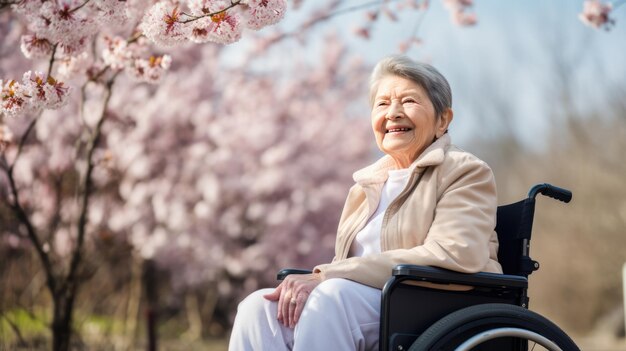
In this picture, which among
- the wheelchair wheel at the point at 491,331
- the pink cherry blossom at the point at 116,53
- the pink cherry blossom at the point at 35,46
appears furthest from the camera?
the pink cherry blossom at the point at 116,53

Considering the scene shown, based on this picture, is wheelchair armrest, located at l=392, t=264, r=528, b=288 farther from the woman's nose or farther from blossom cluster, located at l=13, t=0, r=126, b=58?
blossom cluster, located at l=13, t=0, r=126, b=58

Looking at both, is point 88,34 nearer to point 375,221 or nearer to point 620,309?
point 375,221

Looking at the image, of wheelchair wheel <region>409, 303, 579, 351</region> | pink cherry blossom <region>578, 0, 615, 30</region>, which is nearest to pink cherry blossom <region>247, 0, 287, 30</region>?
wheelchair wheel <region>409, 303, 579, 351</region>

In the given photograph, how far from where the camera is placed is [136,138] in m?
9.34

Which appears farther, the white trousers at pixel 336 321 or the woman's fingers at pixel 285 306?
the woman's fingers at pixel 285 306

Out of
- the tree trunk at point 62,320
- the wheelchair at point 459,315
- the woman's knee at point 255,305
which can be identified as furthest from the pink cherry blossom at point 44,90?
the tree trunk at point 62,320

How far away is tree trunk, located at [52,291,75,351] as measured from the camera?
4727 mm

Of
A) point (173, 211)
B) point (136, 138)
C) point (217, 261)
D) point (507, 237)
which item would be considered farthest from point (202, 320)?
point (507, 237)

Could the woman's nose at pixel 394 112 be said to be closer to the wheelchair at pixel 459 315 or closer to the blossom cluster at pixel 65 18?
the wheelchair at pixel 459 315

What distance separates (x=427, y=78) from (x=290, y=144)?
7.55 metres

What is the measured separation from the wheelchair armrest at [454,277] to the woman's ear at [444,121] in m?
0.55

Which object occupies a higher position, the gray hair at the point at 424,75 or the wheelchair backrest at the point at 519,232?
the gray hair at the point at 424,75

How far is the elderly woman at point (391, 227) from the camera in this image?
2223 mm

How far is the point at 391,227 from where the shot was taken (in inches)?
96.7
